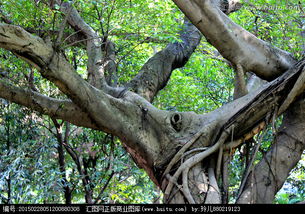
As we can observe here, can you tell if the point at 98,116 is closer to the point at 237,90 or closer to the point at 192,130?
the point at 192,130

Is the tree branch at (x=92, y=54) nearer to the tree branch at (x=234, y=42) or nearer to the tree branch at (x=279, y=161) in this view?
the tree branch at (x=234, y=42)

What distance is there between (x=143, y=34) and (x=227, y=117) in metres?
1.93

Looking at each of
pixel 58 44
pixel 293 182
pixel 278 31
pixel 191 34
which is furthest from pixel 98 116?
pixel 293 182

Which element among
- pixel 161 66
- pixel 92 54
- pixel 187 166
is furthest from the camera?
pixel 161 66

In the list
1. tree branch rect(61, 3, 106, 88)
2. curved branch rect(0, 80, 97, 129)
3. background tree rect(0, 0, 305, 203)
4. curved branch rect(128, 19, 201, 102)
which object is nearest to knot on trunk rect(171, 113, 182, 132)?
background tree rect(0, 0, 305, 203)

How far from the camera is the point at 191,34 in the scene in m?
6.36

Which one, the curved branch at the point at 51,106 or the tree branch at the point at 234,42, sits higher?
the tree branch at the point at 234,42

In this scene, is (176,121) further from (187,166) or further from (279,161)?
(279,161)
